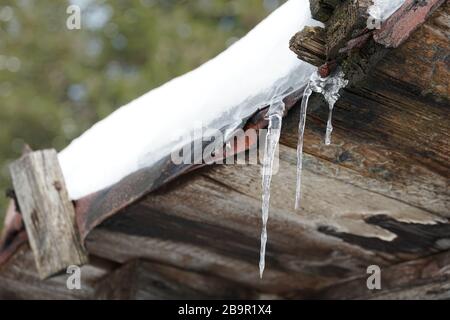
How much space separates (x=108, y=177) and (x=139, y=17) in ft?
24.4

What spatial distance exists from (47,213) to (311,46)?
157 cm

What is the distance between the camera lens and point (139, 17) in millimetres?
10078

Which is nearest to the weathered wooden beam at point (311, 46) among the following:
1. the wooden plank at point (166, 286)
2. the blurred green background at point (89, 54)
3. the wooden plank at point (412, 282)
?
the wooden plank at point (412, 282)

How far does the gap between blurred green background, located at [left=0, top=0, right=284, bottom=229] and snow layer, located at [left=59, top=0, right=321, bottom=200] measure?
564 cm

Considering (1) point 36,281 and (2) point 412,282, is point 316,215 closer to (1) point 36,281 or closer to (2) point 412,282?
(2) point 412,282

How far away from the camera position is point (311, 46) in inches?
73.4

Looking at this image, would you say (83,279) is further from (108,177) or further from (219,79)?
(219,79)

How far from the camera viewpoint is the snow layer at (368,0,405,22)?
68.2 inches

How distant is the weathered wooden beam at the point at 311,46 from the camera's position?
6.06 feet

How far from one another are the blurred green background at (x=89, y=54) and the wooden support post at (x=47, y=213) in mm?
5475

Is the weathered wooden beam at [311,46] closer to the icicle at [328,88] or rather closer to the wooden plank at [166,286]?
the icicle at [328,88]

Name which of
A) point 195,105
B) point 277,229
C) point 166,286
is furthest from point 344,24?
point 166,286

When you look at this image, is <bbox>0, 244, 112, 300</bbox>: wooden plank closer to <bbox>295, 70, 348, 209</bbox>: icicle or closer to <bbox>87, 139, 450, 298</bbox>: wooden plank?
<bbox>87, 139, 450, 298</bbox>: wooden plank

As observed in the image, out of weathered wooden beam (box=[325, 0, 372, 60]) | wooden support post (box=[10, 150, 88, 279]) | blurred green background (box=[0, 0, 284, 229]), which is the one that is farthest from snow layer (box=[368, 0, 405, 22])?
blurred green background (box=[0, 0, 284, 229])
